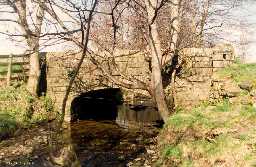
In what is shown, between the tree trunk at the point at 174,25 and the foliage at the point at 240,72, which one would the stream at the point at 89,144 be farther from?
the foliage at the point at 240,72

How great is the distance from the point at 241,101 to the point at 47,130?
26.6 ft

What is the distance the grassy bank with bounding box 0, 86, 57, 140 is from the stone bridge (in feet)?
2.06

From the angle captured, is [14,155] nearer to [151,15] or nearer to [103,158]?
[103,158]

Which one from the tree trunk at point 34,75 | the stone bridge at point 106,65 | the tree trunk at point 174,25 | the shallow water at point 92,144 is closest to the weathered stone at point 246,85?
the tree trunk at point 174,25

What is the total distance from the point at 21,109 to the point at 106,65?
13.5 ft

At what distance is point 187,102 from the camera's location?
59.5 ft

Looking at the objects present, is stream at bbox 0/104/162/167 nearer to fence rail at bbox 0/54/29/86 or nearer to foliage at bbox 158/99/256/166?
foliage at bbox 158/99/256/166

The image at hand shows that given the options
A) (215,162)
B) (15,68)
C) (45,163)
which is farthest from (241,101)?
(15,68)

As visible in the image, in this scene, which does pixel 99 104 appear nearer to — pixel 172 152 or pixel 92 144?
pixel 92 144

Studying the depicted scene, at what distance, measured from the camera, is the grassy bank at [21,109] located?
1700cm

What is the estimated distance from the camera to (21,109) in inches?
704

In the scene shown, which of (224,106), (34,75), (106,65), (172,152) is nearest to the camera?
(172,152)

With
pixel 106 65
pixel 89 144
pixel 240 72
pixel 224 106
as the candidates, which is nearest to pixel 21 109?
pixel 89 144

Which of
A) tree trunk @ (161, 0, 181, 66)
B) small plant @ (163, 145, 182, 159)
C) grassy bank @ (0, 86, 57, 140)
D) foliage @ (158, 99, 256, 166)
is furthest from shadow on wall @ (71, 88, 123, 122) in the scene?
small plant @ (163, 145, 182, 159)
